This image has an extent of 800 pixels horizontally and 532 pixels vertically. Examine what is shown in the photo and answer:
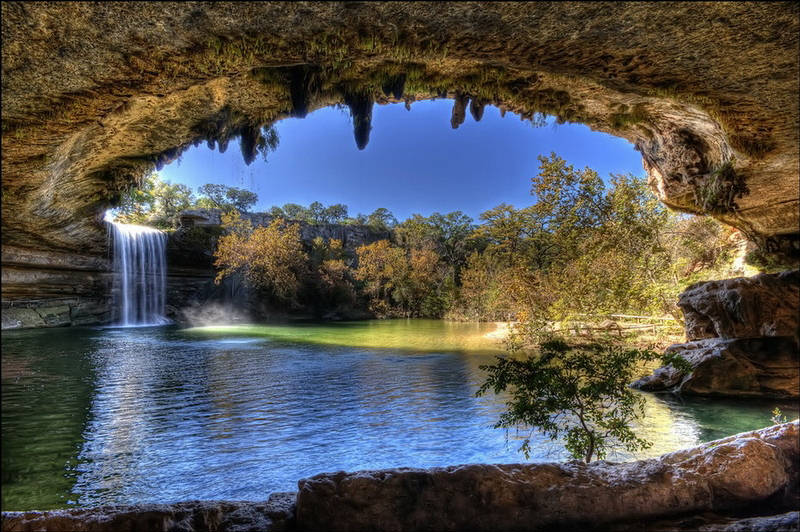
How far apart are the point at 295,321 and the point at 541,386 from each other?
27328 millimetres

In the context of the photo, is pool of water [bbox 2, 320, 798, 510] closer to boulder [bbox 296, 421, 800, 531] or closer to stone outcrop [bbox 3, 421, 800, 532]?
stone outcrop [bbox 3, 421, 800, 532]

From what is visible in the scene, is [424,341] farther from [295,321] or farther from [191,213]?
[191,213]

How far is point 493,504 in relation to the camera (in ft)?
9.68

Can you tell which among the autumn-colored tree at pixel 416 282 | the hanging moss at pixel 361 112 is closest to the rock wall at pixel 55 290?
the hanging moss at pixel 361 112

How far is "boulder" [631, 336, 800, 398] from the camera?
789 centimetres

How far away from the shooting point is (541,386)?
438 centimetres

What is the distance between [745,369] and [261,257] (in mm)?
25893

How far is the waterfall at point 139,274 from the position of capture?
23.9 metres

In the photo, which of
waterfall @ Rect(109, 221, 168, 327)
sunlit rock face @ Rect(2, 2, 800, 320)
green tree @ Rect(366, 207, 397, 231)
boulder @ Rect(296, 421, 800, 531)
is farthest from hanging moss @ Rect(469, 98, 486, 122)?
green tree @ Rect(366, 207, 397, 231)

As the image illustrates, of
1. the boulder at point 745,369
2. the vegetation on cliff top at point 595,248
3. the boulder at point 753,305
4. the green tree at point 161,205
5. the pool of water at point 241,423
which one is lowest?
the pool of water at point 241,423

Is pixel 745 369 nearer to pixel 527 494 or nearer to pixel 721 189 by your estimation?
pixel 721 189

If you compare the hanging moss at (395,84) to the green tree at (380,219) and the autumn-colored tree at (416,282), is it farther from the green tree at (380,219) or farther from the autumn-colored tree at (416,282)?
the green tree at (380,219)

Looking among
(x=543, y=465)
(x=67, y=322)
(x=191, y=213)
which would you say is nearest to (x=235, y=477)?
(x=543, y=465)

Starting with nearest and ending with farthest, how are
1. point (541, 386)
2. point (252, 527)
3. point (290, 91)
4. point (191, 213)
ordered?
point (252, 527), point (541, 386), point (290, 91), point (191, 213)
